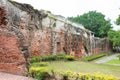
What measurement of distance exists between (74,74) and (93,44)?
23.9 metres

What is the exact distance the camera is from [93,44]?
31.3 m

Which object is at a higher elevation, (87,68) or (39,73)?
(39,73)

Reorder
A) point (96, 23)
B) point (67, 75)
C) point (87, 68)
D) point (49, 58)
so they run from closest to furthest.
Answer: point (67, 75) < point (87, 68) < point (49, 58) < point (96, 23)

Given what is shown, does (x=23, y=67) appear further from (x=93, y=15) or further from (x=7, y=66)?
(x=93, y=15)

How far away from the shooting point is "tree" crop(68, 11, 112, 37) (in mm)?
42494

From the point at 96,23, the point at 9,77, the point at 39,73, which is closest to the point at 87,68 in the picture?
the point at 39,73

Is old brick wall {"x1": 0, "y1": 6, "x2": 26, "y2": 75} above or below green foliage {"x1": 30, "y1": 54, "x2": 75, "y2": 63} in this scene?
above

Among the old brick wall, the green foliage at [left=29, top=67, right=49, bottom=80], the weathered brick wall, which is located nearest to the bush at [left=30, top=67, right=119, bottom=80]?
the green foliage at [left=29, top=67, right=49, bottom=80]

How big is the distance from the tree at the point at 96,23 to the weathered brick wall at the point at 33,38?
12.2m

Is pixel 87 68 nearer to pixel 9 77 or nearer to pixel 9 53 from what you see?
pixel 9 53

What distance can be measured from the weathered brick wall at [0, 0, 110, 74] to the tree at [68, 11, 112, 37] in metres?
12.2

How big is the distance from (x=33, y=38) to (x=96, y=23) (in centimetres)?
2923

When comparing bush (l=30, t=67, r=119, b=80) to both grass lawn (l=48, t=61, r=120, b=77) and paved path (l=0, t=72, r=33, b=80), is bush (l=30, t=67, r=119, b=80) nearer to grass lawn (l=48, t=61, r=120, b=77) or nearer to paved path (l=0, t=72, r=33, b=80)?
paved path (l=0, t=72, r=33, b=80)

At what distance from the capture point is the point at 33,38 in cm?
1532
